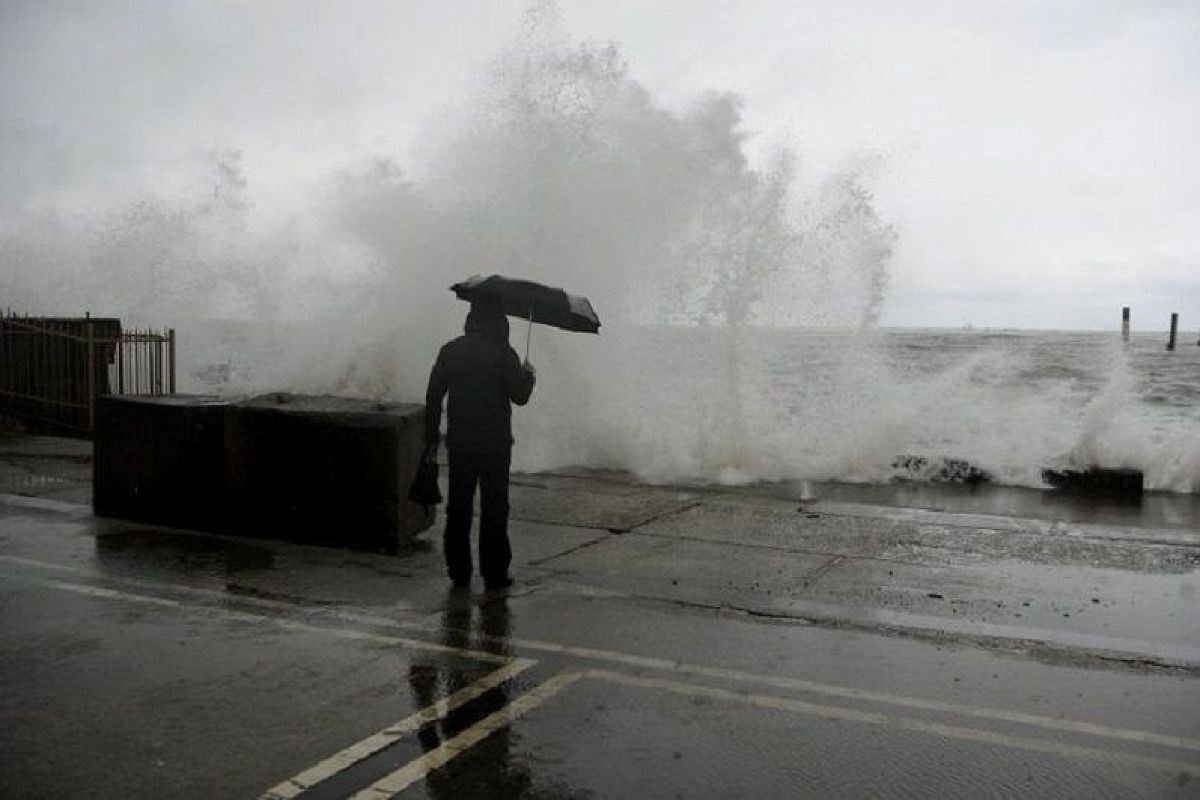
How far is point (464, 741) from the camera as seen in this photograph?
12.5 ft

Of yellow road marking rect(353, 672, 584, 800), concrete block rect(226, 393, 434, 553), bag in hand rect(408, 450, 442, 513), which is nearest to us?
yellow road marking rect(353, 672, 584, 800)

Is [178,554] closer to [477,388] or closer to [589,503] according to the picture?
[477,388]

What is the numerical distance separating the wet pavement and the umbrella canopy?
1.64 meters

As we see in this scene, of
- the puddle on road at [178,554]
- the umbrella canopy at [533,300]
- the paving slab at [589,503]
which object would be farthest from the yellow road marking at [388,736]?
the paving slab at [589,503]

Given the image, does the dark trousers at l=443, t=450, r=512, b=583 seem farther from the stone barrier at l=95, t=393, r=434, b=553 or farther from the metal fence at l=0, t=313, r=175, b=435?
the metal fence at l=0, t=313, r=175, b=435

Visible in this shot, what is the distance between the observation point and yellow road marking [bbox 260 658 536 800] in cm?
344

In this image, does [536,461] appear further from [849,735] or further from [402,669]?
[849,735]

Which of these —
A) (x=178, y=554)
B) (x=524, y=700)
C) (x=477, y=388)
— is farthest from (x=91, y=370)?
(x=524, y=700)

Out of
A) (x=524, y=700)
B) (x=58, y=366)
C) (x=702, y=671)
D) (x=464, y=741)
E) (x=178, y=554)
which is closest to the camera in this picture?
(x=464, y=741)

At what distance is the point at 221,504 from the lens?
7.53 metres

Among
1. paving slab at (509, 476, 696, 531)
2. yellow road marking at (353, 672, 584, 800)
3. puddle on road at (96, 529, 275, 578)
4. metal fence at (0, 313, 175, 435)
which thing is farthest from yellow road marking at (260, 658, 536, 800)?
metal fence at (0, 313, 175, 435)

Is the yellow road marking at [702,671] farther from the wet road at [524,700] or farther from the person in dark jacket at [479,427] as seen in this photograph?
the person in dark jacket at [479,427]

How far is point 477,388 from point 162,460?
308cm

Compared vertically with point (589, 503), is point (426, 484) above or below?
above
